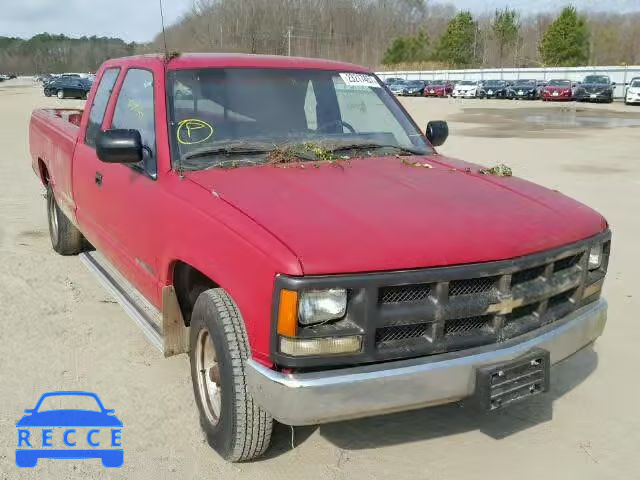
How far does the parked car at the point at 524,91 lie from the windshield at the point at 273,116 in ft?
144

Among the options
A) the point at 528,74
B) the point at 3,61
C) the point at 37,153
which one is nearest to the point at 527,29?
the point at 528,74

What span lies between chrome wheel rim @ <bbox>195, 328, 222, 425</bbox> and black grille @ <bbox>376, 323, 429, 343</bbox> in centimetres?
88

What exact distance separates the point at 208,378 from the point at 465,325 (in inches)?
50.3

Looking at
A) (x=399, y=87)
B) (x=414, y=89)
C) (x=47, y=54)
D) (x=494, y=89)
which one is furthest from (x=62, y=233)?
(x=47, y=54)

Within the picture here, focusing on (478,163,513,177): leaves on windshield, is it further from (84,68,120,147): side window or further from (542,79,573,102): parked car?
(542,79,573,102): parked car

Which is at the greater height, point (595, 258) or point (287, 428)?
point (595, 258)

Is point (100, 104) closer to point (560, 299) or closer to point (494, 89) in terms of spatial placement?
point (560, 299)

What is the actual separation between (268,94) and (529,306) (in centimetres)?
194

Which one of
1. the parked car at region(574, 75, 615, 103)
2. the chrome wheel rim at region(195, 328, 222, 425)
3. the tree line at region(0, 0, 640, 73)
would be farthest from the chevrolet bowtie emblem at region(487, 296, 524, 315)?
the tree line at region(0, 0, 640, 73)

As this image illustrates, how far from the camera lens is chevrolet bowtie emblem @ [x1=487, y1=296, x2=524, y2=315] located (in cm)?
271

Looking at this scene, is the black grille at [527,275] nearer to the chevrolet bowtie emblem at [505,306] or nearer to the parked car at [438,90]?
the chevrolet bowtie emblem at [505,306]

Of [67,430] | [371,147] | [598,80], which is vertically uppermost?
[598,80]

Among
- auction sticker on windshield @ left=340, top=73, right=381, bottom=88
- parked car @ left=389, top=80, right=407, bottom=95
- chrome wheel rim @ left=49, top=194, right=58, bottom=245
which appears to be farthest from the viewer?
parked car @ left=389, top=80, right=407, bottom=95

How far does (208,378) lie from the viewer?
10.6 ft
